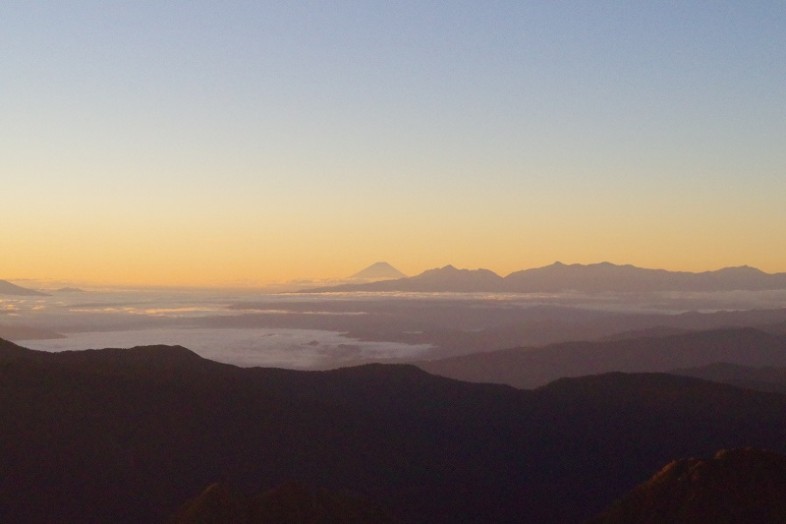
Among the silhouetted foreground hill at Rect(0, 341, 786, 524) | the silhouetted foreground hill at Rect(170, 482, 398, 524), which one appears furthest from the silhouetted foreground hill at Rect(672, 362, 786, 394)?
the silhouetted foreground hill at Rect(170, 482, 398, 524)

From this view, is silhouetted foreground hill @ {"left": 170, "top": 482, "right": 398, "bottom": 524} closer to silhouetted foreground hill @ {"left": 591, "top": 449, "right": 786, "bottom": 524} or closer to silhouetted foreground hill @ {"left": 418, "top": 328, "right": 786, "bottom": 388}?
silhouetted foreground hill @ {"left": 591, "top": 449, "right": 786, "bottom": 524}

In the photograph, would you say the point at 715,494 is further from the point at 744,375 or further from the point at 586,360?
the point at 586,360

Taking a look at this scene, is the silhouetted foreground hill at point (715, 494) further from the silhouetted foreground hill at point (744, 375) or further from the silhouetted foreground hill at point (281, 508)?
the silhouetted foreground hill at point (744, 375)

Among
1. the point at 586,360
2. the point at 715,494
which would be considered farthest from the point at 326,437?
the point at 586,360

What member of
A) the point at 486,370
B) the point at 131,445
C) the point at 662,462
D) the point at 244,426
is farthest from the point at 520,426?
the point at 486,370

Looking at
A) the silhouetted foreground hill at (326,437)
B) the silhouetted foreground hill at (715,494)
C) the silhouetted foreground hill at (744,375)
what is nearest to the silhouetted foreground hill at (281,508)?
the silhouetted foreground hill at (326,437)
